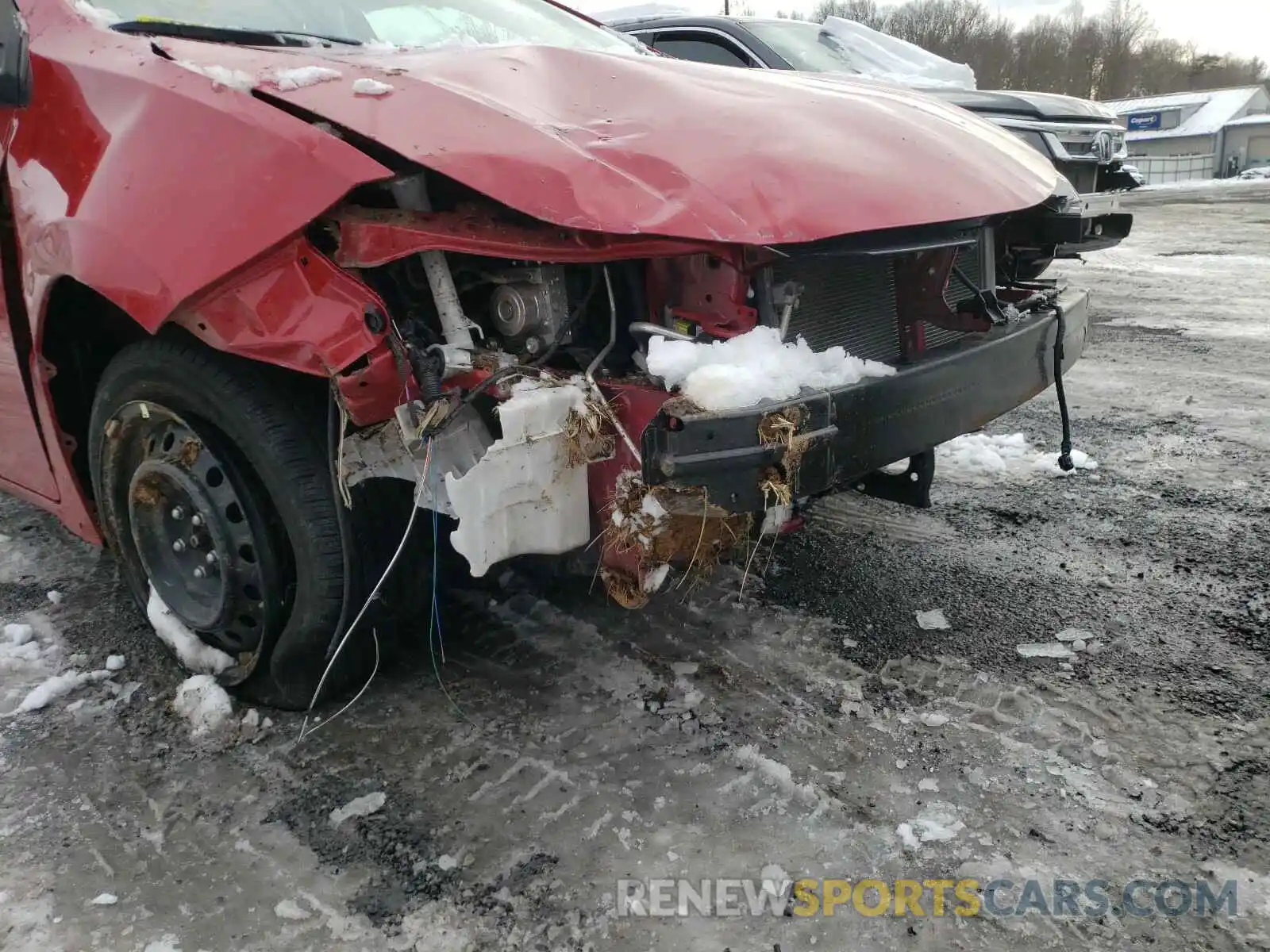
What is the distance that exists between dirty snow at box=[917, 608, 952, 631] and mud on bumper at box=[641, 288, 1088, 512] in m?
0.65

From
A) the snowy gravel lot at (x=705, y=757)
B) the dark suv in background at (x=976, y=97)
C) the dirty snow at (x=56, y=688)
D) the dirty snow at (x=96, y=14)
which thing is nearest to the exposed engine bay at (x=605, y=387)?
the snowy gravel lot at (x=705, y=757)

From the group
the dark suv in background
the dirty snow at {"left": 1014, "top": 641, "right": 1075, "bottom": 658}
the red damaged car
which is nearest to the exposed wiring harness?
the red damaged car

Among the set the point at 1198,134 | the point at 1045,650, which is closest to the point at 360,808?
the point at 1045,650

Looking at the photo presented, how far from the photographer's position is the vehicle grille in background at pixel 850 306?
233cm

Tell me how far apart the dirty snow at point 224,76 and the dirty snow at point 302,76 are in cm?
5

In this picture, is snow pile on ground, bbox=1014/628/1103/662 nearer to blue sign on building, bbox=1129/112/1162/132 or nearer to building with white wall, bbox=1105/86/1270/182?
building with white wall, bbox=1105/86/1270/182

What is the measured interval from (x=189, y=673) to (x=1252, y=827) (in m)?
2.64

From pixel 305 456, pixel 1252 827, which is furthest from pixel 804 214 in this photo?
pixel 1252 827

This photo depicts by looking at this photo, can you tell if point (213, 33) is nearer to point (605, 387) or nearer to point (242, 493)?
point (242, 493)

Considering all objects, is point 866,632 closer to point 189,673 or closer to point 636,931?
point 636,931

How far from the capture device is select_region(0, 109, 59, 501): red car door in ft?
8.79

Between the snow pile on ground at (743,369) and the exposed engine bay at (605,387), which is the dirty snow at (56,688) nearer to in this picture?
the exposed engine bay at (605,387)

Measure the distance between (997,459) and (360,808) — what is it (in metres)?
3.18

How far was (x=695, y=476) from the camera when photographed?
1.90 m
